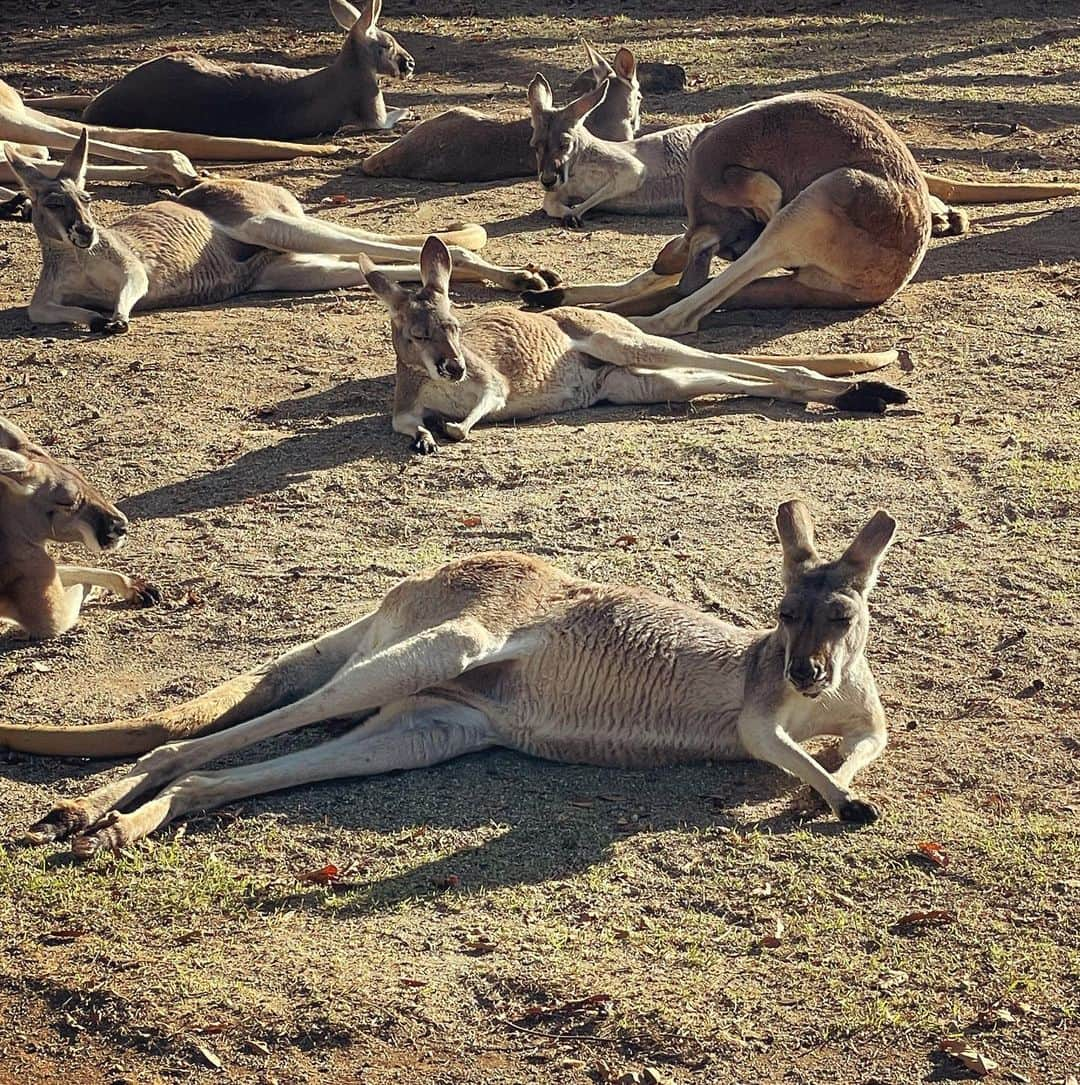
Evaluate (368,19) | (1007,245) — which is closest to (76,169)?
(368,19)

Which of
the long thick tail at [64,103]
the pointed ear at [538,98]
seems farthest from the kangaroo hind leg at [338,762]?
the long thick tail at [64,103]

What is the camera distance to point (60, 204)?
7668 mm

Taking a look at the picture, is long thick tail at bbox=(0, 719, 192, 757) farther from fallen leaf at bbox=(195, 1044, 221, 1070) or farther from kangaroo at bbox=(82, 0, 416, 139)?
kangaroo at bbox=(82, 0, 416, 139)

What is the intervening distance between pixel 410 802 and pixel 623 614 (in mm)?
735

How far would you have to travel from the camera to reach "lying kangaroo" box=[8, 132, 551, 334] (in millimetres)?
7766

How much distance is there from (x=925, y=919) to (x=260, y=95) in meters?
8.59

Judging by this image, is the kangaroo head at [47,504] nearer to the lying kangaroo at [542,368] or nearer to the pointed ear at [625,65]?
the lying kangaroo at [542,368]

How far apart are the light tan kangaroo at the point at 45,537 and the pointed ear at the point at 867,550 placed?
7.06 ft

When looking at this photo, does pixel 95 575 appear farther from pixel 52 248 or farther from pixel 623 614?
pixel 52 248

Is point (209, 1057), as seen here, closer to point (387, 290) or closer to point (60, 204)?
point (387, 290)

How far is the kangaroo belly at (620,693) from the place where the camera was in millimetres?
4258

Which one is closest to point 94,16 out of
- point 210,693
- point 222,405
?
point 222,405

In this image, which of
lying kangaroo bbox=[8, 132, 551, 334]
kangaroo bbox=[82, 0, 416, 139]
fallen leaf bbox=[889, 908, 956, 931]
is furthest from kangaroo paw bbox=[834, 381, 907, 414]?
kangaroo bbox=[82, 0, 416, 139]

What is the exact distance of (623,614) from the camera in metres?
4.44
